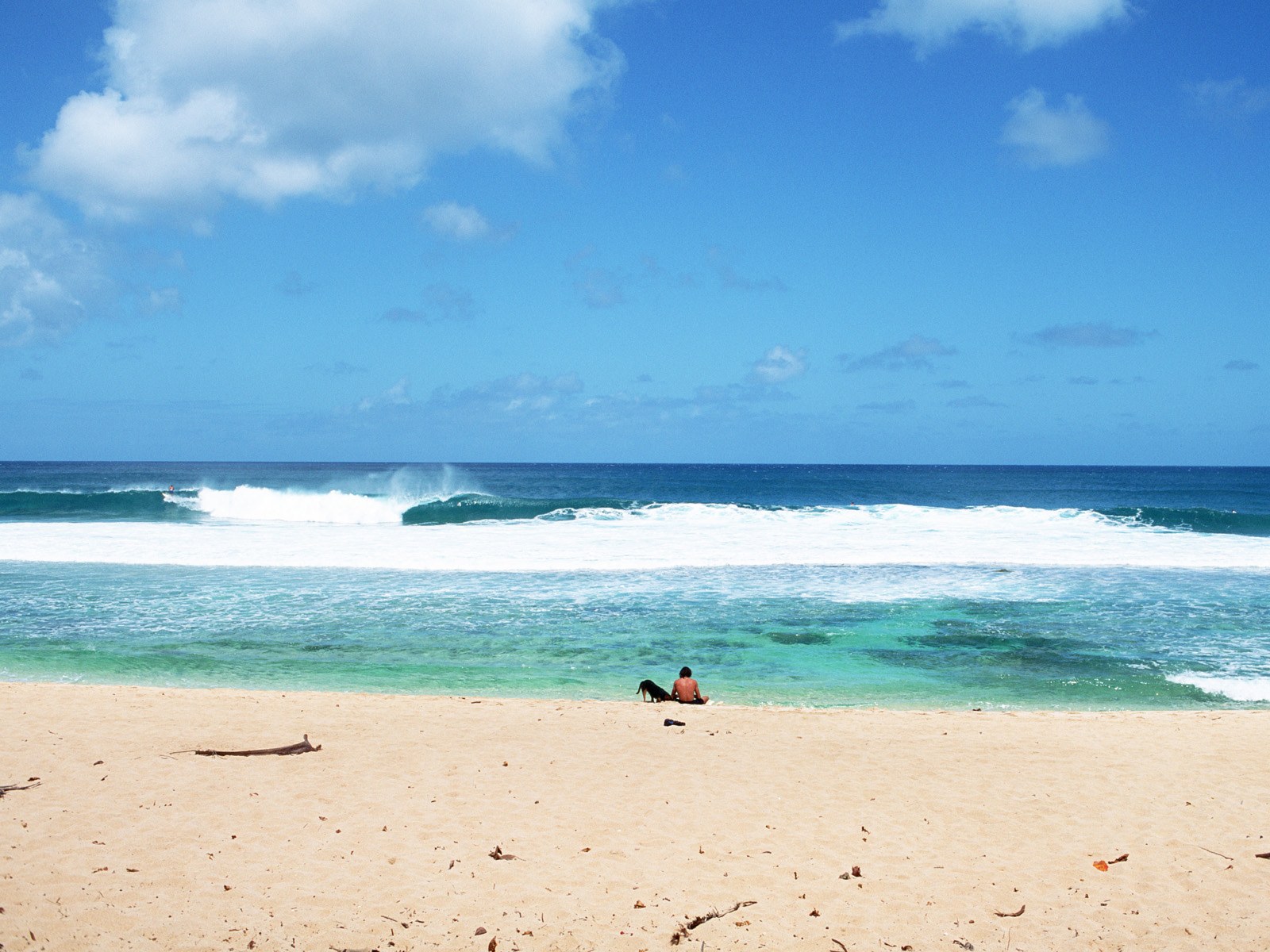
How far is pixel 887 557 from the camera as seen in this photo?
22.2 meters

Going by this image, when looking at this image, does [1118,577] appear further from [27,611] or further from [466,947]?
[27,611]

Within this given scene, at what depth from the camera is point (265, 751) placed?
735 centimetres

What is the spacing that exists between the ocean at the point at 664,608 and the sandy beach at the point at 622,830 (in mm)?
2140

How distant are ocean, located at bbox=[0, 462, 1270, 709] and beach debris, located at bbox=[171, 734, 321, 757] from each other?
3074 millimetres

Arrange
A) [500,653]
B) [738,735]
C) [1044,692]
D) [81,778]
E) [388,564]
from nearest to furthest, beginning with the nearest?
1. [81,778]
2. [738,735]
3. [1044,692]
4. [500,653]
5. [388,564]

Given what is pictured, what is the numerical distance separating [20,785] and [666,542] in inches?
776

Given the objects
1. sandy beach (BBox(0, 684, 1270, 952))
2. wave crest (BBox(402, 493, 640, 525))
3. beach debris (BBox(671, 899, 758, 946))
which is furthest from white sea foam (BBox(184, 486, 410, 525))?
beach debris (BBox(671, 899, 758, 946))

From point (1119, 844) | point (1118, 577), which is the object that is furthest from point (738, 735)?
point (1118, 577)

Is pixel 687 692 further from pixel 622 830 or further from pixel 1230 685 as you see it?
pixel 1230 685

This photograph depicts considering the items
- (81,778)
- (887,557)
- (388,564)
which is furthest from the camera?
(887,557)

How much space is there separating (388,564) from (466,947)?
17087mm

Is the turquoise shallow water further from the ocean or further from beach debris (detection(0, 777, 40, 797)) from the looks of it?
beach debris (detection(0, 777, 40, 797))

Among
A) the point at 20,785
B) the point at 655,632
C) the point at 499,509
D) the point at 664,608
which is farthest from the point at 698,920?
the point at 499,509

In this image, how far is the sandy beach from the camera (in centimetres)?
464
